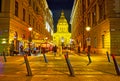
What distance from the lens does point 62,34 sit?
6506 inches

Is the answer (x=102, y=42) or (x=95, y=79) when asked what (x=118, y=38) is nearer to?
(x=102, y=42)

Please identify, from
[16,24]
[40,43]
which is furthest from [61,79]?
[40,43]

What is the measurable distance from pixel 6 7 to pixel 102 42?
15146mm

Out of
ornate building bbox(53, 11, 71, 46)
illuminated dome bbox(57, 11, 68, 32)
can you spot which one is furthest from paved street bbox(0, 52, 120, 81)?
illuminated dome bbox(57, 11, 68, 32)

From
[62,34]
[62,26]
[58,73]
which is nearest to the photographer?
[58,73]

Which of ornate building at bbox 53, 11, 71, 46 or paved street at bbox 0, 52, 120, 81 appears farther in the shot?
ornate building at bbox 53, 11, 71, 46

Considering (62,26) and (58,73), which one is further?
(62,26)

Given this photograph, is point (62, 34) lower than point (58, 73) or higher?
higher

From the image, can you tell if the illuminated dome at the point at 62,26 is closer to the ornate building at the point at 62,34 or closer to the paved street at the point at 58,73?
the ornate building at the point at 62,34

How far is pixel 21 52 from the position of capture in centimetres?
3566

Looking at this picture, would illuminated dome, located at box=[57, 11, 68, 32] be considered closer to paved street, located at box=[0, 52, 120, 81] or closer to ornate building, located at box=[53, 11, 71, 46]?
ornate building, located at box=[53, 11, 71, 46]

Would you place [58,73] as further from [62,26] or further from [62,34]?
[62,26]

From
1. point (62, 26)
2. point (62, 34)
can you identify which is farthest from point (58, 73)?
point (62, 26)

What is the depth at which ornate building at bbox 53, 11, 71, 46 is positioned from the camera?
16400 cm
